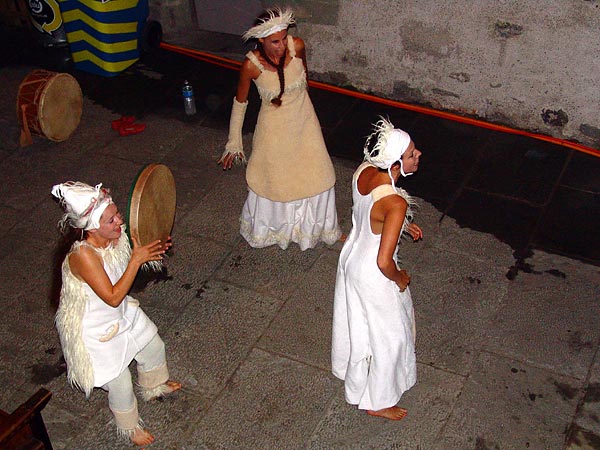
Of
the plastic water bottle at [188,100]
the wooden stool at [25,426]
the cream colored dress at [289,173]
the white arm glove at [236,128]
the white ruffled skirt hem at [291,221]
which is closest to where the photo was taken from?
the wooden stool at [25,426]

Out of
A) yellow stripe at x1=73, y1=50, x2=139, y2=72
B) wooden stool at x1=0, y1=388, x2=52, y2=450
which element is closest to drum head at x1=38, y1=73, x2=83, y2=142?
yellow stripe at x1=73, y1=50, x2=139, y2=72

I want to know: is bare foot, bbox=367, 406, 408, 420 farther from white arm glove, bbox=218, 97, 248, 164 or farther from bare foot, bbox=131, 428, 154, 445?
white arm glove, bbox=218, 97, 248, 164

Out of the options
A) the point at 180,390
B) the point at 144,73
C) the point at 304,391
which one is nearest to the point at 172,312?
the point at 180,390

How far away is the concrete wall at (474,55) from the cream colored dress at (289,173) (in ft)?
8.75

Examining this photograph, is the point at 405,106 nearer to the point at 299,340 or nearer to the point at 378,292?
the point at 299,340

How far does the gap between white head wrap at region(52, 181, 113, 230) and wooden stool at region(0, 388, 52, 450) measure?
40.0 inches

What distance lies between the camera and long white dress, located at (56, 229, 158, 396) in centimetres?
463

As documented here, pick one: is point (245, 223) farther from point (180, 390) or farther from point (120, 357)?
point (120, 357)

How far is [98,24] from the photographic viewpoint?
9.29 meters

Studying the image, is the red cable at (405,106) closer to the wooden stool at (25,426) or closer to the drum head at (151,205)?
the drum head at (151,205)

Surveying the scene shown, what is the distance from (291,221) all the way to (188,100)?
277 cm

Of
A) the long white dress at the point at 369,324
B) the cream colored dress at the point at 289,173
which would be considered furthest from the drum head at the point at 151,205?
the long white dress at the point at 369,324

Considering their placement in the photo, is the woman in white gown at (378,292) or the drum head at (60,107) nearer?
the woman in white gown at (378,292)

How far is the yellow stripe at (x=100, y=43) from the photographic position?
948 centimetres
